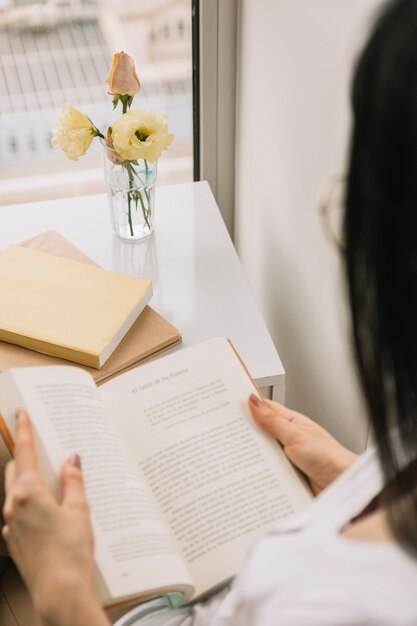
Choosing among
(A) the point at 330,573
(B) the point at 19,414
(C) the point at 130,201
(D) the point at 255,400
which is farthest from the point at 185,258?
(A) the point at 330,573

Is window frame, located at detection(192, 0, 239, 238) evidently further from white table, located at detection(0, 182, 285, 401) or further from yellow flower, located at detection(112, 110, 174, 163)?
yellow flower, located at detection(112, 110, 174, 163)

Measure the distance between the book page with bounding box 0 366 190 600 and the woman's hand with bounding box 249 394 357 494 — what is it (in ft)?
0.50

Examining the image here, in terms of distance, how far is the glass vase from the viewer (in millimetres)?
1089

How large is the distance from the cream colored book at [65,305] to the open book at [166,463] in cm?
11

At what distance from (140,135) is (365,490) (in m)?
0.62

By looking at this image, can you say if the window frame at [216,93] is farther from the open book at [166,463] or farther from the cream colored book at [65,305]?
the open book at [166,463]

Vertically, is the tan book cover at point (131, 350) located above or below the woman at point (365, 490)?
below

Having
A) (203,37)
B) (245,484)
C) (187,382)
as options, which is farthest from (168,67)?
(245,484)

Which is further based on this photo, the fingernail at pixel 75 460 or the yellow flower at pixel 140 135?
the yellow flower at pixel 140 135

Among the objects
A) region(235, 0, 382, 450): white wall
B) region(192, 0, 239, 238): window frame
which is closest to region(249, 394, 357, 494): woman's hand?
region(235, 0, 382, 450): white wall

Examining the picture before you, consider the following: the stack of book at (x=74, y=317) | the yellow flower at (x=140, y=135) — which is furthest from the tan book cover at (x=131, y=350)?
the yellow flower at (x=140, y=135)

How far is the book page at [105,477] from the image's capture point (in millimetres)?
666

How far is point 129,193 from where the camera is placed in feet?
3.66

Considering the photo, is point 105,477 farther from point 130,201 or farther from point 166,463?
point 130,201
